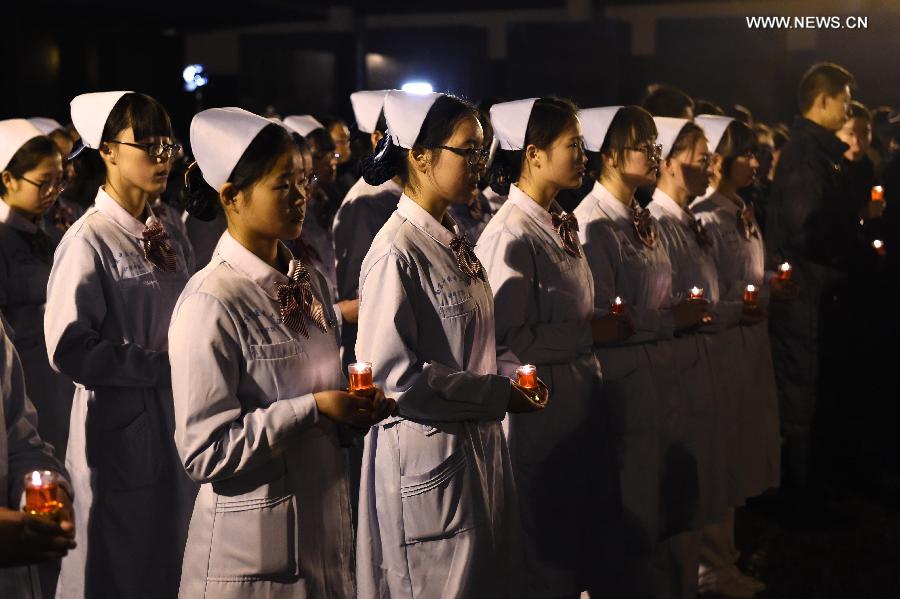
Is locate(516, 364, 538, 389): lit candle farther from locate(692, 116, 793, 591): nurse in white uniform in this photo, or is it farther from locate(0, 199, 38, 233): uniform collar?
locate(0, 199, 38, 233): uniform collar

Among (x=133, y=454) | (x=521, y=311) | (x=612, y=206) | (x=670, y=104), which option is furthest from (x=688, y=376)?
(x=133, y=454)

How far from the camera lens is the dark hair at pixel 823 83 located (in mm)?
5543

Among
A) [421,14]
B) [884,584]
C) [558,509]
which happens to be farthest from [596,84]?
[558,509]

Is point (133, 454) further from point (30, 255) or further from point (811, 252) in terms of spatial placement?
point (811, 252)

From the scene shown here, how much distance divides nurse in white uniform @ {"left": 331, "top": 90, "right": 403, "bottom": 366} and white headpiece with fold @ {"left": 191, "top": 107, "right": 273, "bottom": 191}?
2.53 metres

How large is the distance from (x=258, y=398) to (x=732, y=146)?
10.3 ft

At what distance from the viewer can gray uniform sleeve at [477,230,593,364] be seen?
3424 millimetres

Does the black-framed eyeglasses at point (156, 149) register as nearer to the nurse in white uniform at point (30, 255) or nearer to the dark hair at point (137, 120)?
the dark hair at point (137, 120)

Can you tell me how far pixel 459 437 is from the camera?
2.89 m

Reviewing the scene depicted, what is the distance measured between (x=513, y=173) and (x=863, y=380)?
3.75 metres

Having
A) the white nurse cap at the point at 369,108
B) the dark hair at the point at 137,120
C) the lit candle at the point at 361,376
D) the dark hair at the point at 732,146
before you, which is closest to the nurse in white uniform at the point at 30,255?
the dark hair at the point at 137,120

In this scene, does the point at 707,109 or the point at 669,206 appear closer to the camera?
the point at 669,206

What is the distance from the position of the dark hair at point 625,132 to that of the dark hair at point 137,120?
1.47 metres

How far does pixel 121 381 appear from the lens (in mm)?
3340
